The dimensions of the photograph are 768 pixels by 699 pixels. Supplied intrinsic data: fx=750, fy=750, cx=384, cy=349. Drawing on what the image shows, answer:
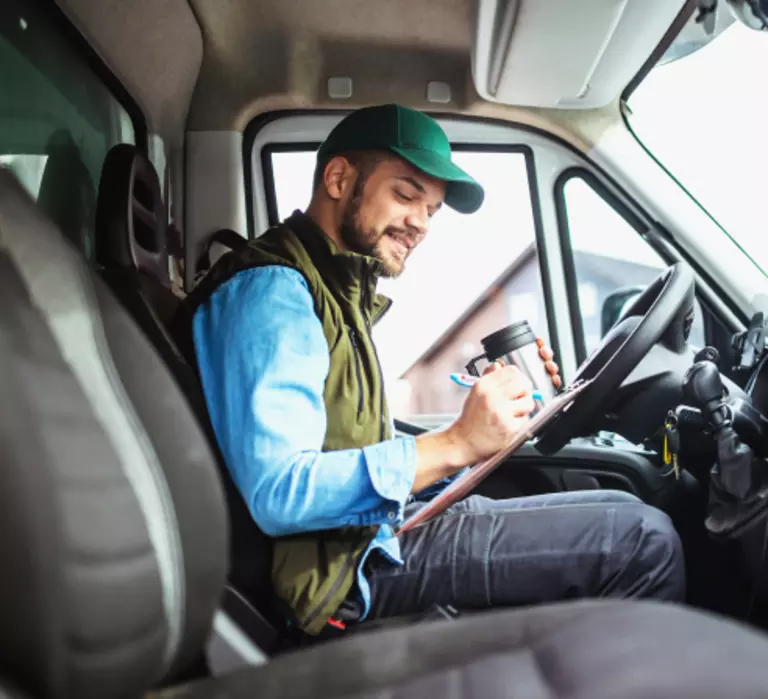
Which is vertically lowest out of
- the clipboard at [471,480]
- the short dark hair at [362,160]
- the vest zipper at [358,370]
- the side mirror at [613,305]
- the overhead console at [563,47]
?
the clipboard at [471,480]

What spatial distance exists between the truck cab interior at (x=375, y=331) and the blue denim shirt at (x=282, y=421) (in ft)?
0.21

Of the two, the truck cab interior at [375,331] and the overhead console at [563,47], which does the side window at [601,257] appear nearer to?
the truck cab interior at [375,331]

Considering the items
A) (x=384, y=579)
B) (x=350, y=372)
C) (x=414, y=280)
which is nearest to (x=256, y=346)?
(x=350, y=372)

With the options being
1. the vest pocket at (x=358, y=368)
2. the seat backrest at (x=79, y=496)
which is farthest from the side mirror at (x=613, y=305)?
the seat backrest at (x=79, y=496)

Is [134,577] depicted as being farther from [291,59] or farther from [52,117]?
[291,59]

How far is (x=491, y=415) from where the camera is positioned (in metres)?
1.04

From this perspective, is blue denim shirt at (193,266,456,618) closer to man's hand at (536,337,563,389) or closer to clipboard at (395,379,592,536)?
clipboard at (395,379,592,536)

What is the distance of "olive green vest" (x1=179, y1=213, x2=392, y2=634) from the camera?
3.19 ft

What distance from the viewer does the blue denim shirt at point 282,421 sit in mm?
903

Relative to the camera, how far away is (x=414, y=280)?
A: 204 cm

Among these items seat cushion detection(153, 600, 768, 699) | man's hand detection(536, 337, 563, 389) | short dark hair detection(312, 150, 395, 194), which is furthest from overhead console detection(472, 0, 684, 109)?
seat cushion detection(153, 600, 768, 699)

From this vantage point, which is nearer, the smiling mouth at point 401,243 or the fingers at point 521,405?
the fingers at point 521,405

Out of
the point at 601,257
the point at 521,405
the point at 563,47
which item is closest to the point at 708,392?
the point at 521,405

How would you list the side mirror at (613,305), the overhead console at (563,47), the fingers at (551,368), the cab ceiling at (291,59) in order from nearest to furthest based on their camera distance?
the overhead console at (563,47)
the fingers at (551,368)
the cab ceiling at (291,59)
the side mirror at (613,305)
